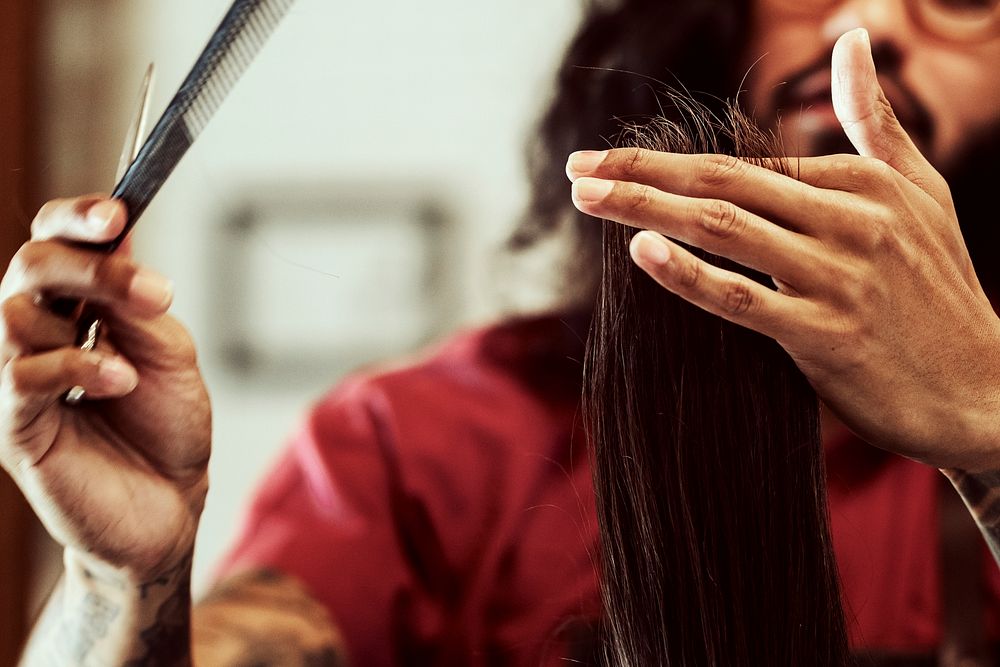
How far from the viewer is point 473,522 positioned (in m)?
0.96

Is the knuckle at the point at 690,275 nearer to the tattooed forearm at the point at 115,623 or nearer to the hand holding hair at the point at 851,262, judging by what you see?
the hand holding hair at the point at 851,262

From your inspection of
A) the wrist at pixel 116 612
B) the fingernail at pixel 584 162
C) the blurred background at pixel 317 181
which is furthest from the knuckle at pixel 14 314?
the blurred background at pixel 317 181

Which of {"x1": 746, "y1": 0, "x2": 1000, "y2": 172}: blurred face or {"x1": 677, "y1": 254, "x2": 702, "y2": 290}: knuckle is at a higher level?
{"x1": 746, "y1": 0, "x2": 1000, "y2": 172}: blurred face

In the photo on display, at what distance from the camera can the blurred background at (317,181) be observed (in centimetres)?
153

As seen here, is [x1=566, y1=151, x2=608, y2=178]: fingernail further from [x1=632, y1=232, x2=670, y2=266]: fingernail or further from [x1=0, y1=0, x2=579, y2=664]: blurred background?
[x1=0, y1=0, x2=579, y2=664]: blurred background

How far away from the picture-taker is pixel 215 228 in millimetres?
1608

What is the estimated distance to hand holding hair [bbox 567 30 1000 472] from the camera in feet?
1.25

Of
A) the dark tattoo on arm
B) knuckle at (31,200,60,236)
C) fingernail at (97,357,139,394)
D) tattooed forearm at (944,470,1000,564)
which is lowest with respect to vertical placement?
the dark tattoo on arm

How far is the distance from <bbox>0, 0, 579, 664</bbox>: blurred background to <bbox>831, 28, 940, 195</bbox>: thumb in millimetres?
1081

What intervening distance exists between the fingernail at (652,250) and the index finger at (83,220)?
0.82ft

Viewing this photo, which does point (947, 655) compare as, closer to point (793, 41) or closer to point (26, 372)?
point (793, 41)

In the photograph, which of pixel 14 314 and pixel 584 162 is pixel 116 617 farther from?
pixel 584 162

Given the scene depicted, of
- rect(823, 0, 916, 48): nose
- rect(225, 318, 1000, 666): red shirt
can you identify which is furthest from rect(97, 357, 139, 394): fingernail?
rect(823, 0, 916, 48): nose

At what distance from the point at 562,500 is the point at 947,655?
432 mm
